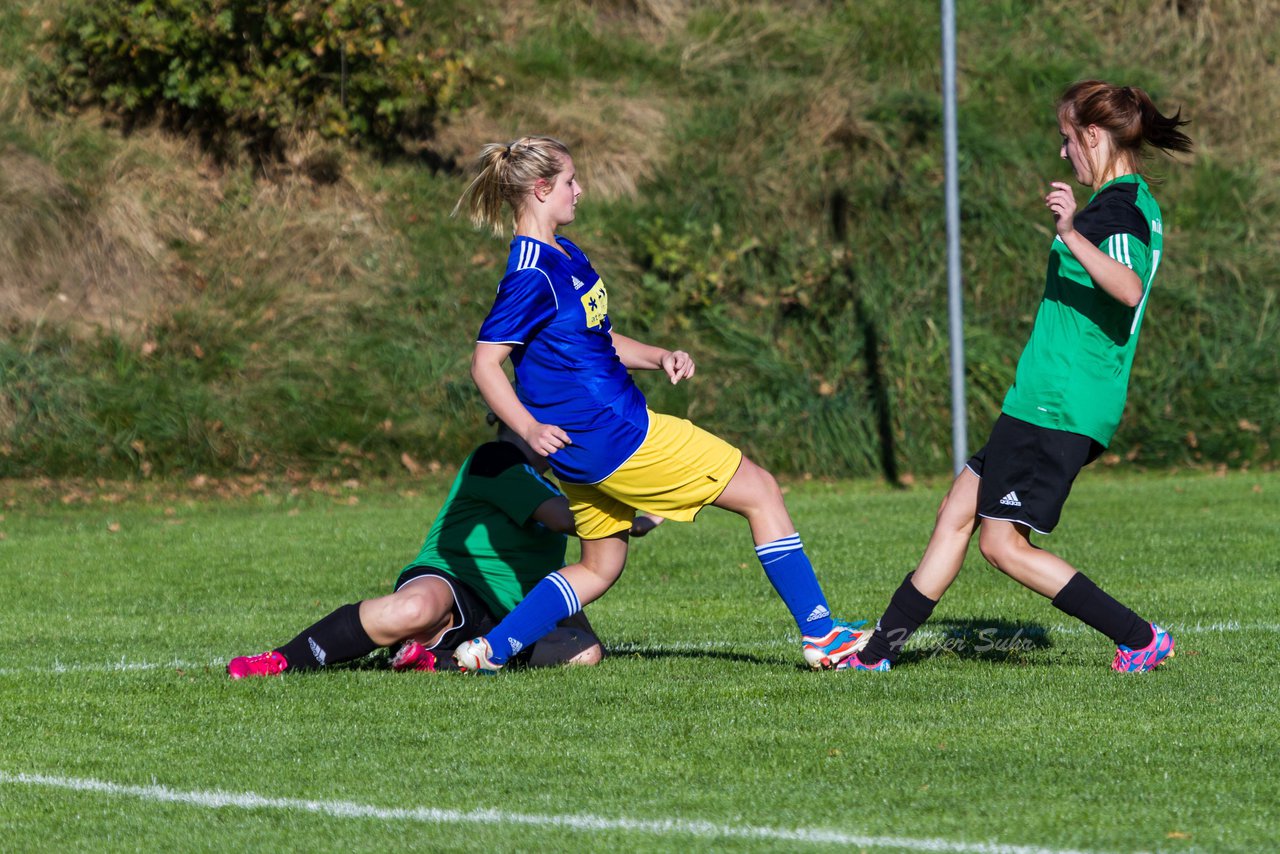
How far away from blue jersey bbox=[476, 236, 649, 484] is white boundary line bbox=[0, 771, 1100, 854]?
1778mm

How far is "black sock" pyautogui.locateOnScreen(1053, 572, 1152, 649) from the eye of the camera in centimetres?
589

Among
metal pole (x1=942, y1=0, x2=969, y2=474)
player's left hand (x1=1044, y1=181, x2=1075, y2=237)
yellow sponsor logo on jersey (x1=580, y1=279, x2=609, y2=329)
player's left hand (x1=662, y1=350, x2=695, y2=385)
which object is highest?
player's left hand (x1=1044, y1=181, x2=1075, y2=237)

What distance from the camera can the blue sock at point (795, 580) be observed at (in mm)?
5961

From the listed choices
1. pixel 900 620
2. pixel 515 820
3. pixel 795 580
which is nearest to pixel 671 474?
pixel 795 580

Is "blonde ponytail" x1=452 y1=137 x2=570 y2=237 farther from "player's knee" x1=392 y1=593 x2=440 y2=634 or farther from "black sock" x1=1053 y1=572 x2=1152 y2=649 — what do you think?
"black sock" x1=1053 y1=572 x2=1152 y2=649

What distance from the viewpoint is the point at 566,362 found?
5.82 meters

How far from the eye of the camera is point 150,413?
47.2 feet

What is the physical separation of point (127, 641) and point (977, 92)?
13114 millimetres

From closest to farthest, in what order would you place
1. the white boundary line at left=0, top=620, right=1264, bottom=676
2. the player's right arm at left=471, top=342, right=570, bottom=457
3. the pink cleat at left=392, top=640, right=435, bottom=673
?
the player's right arm at left=471, top=342, right=570, bottom=457 < the pink cleat at left=392, top=640, right=435, bottom=673 < the white boundary line at left=0, top=620, right=1264, bottom=676

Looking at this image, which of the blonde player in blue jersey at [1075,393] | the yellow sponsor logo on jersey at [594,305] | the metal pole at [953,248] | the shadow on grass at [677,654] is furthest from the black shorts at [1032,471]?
the metal pole at [953,248]

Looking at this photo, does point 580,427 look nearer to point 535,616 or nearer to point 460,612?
point 535,616

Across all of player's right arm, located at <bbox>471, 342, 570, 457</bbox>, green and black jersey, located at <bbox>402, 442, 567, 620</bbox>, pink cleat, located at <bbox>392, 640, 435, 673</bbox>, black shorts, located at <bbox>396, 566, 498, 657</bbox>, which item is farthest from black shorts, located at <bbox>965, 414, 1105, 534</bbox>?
pink cleat, located at <bbox>392, 640, 435, 673</bbox>

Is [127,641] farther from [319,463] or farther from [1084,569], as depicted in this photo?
[319,463]

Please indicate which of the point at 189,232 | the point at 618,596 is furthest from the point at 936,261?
the point at 618,596
